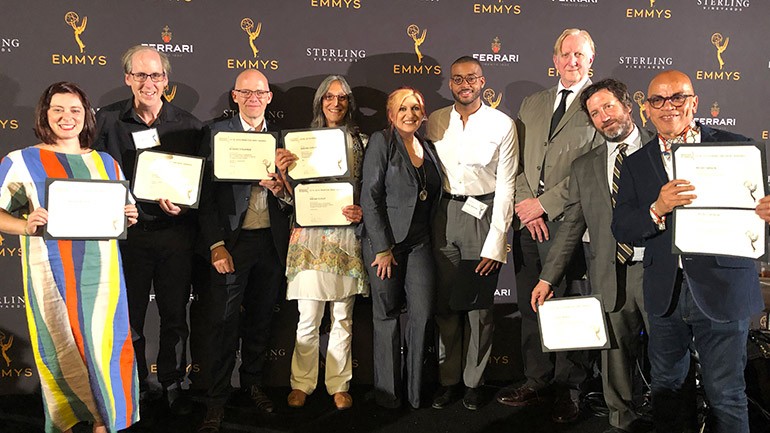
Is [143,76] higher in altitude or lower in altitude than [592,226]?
higher

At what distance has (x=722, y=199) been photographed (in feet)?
7.67

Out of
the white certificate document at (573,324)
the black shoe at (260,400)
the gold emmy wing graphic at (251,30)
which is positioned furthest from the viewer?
the gold emmy wing graphic at (251,30)

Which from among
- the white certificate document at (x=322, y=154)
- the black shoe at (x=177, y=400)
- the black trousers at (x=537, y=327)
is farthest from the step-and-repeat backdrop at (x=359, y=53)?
the white certificate document at (x=322, y=154)

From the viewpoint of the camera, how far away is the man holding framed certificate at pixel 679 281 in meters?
2.39

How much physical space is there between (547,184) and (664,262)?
94 centimetres

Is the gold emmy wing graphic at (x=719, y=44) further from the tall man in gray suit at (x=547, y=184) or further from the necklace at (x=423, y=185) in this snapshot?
the necklace at (x=423, y=185)

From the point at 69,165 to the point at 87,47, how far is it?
1382 millimetres

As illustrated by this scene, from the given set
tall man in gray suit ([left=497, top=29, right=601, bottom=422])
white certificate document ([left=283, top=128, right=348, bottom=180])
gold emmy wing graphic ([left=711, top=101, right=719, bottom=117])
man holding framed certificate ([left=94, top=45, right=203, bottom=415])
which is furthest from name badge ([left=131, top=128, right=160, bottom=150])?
gold emmy wing graphic ([left=711, top=101, right=719, bottom=117])

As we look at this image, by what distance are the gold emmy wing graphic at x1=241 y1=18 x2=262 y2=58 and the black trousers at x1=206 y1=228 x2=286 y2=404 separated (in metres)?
1.24

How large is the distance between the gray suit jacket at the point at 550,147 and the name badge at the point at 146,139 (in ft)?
6.78

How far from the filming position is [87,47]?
372 centimetres

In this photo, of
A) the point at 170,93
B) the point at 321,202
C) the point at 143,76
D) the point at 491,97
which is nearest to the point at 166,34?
the point at 170,93

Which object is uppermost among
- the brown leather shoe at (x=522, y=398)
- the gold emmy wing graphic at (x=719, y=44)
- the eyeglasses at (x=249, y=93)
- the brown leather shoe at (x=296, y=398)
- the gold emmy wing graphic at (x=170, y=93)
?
the gold emmy wing graphic at (x=719, y=44)

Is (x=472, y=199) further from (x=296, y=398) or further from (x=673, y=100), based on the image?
(x=296, y=398)
